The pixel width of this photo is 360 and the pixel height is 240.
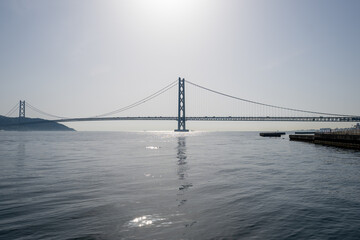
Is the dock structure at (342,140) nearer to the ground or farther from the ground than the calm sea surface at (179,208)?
farther from the ground

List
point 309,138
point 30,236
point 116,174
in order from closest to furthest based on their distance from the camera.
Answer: point 30,236 < point 116,174 < point 309,138

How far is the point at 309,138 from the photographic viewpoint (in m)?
55.6

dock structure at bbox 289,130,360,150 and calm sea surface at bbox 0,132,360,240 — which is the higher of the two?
dock structure at bbox 289,130,360,150

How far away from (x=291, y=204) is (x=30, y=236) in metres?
7.89

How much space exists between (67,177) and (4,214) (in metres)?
6.71

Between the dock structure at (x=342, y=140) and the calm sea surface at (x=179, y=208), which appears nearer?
the calm sea surface at (x=179, y=208)

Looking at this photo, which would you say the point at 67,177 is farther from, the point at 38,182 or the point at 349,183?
the point at 349,183

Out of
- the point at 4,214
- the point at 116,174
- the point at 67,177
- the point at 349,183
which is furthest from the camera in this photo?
the point at 116,174

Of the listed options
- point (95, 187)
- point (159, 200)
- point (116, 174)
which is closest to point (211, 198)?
point (159, 200)

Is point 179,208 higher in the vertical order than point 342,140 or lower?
lower

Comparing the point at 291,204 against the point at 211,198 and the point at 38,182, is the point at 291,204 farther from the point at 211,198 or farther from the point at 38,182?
the point at 38,182

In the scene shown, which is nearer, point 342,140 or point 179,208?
point 179,208

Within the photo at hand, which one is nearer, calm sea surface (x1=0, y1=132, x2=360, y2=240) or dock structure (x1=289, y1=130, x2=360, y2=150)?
calm sea surface (x1=0, y1=132, x2=360, y2=240)

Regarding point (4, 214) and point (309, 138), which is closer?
point (4, 214)
